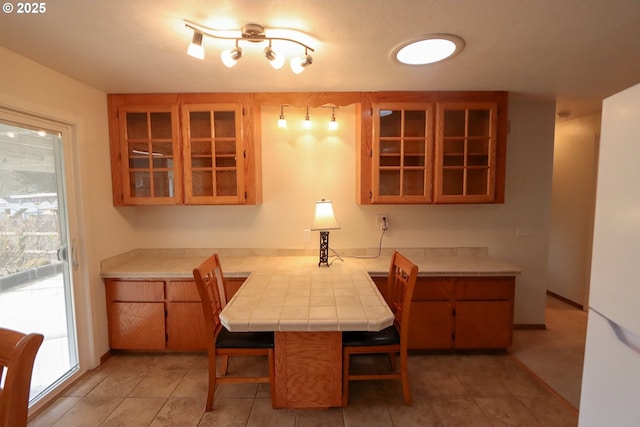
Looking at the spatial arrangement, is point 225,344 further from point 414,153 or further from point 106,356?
point 414,153

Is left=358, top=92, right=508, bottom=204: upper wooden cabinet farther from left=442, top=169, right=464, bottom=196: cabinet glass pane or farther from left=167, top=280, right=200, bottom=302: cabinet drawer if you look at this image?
left=167, top=280, right=200, bottom=302: cabinet drawer

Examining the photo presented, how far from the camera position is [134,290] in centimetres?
228

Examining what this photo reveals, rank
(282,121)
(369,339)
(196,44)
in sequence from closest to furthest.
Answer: (196,44), (369,339), (282,121)

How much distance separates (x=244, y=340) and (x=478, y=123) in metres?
2.58

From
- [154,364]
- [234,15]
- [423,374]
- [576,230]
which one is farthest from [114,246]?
[576,230]

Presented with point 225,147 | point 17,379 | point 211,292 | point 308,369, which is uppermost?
point 225,147

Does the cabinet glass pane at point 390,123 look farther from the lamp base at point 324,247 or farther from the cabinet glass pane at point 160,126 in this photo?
the cabinet glass pane at point 160,126

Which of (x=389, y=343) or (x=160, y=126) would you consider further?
(x=160, y=126)

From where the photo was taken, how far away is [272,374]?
1.69 meters

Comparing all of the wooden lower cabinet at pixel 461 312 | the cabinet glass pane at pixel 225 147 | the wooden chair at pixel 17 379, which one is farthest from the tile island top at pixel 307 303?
the cabinet glass pane at pixel 225 147

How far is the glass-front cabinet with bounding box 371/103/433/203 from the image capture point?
7.67 ft

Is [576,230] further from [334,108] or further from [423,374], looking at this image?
[334,108]

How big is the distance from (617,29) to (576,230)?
2754mm

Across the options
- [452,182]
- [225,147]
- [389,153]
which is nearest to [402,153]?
[389,153]
